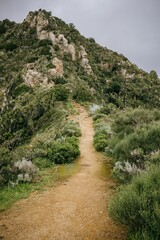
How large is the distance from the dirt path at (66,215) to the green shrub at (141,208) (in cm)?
88

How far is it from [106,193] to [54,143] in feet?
19.9

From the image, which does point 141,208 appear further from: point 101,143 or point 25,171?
point 101,143

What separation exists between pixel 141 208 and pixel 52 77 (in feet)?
116

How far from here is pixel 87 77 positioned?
152ft

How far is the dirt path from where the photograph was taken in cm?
647

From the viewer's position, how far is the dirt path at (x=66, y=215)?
647 centimetres

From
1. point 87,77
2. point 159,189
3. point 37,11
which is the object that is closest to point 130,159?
point 159,189

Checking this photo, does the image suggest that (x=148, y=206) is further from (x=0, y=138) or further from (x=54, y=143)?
(x=0, y=138)

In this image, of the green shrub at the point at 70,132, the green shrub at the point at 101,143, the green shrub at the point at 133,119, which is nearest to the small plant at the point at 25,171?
the green shrub at the point at 133,119

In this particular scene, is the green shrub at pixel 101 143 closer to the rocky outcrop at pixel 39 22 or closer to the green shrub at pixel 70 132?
the green shrub at pixel 70 132

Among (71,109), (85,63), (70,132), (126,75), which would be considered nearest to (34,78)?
(71,109)

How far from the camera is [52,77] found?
39438 millimetres

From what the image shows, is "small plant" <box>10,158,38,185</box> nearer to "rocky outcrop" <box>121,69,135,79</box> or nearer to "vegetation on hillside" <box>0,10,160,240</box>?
"vegetation on hillside" <box>0,10,160,240</box>

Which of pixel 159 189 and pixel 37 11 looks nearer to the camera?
pixel 159 189
